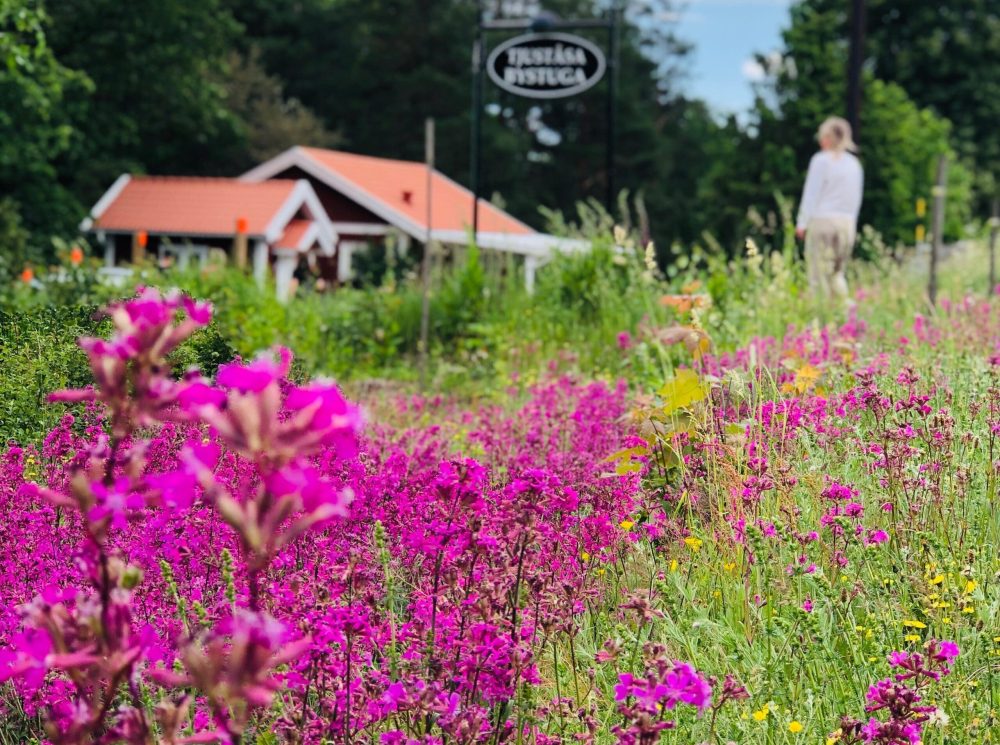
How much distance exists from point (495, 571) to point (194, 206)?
2462cm

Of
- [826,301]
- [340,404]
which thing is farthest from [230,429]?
[826,301]

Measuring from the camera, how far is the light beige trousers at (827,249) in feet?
33.1

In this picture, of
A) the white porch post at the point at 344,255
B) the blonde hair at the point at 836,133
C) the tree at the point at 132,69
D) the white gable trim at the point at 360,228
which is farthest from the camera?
the white gable trim at the point at 360,228

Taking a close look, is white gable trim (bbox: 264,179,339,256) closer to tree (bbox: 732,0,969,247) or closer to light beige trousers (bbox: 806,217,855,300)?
tree (bbox: 732,0,969,247)

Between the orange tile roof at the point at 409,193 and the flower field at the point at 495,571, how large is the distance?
2251 centimetres

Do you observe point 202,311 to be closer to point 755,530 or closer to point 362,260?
point 755,530

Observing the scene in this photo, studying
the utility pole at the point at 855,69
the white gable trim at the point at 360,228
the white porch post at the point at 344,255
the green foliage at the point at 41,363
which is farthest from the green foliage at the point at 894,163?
the green foliage at the point at 41,363

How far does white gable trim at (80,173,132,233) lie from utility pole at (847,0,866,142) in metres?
17.2

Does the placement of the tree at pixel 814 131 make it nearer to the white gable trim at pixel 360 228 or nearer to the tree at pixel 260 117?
the white gable trim at pixel 360 228

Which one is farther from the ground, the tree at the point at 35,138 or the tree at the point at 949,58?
the tree at the point at 949,58

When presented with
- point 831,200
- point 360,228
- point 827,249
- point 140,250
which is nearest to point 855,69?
point 831,200

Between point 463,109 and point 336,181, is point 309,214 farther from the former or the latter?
point 463,109

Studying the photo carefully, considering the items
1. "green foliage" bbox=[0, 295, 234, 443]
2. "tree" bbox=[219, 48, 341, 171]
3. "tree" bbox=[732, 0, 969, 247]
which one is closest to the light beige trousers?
"green foliage" bbox=[0, 295, 234, 443]

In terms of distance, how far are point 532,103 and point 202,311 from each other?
1766 inches
